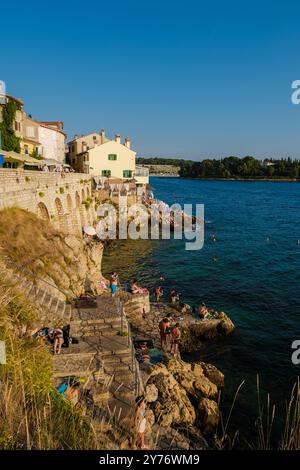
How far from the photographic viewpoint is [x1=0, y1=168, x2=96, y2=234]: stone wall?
19625mm

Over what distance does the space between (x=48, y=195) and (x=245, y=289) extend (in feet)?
61.4

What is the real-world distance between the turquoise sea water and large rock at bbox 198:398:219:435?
1.17 meters

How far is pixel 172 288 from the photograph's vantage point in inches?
1111

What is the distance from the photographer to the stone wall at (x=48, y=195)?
64.4 feet

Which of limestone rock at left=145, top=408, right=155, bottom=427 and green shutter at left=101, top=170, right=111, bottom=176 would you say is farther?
green shutter at left=101, top=170, right=111, bottom=176

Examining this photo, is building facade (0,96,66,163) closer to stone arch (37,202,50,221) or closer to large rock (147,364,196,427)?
stone arch (37,202,50,221)

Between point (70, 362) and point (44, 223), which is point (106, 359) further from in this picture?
point (44, 223)

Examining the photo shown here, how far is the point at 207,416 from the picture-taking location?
12.6m

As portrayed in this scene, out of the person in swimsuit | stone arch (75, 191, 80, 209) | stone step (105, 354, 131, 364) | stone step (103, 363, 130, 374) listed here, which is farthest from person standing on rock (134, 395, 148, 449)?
stone arch (75, 191, 80, 209)

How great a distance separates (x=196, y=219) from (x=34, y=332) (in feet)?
162

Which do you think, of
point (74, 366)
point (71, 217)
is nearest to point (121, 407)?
point (74, 366)

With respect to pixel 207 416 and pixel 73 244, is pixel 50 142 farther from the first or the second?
pixel 207 416

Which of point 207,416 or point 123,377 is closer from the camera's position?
point 123,377
